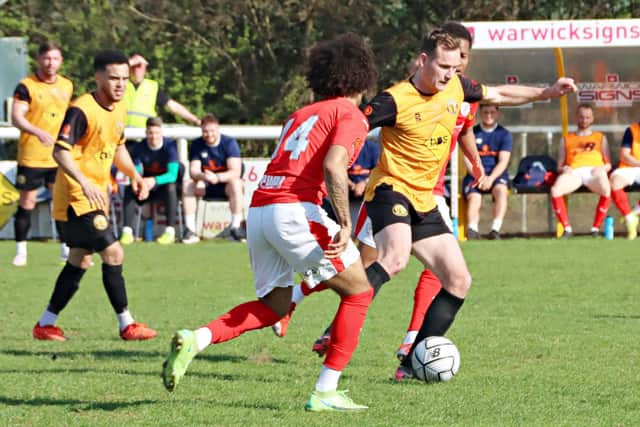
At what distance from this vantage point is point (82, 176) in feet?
26.6

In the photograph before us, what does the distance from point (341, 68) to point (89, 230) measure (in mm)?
3227

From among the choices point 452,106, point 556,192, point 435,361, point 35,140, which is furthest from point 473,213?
point 435,361

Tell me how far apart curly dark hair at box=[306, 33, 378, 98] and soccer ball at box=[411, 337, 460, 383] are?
5.01ft

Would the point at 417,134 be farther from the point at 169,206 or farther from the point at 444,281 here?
the point at 169,206

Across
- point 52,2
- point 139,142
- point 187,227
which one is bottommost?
point 187,227

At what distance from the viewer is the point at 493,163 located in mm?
16781

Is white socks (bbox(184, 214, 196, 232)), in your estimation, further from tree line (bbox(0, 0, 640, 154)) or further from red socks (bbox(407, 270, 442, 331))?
tree line (bbox(0, 0, 640, 154))

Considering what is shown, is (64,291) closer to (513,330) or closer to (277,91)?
(513,330)

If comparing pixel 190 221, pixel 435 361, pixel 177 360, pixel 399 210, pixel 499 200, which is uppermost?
pixel 399 210

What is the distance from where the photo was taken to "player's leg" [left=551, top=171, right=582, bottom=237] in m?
17.0

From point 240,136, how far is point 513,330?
425 inches

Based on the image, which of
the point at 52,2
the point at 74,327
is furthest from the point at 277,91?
the point at 74,327

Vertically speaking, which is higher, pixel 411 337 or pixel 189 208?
pixel 411 337

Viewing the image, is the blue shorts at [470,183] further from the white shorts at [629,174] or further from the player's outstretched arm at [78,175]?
the player's outstretched arm at [78,175]
